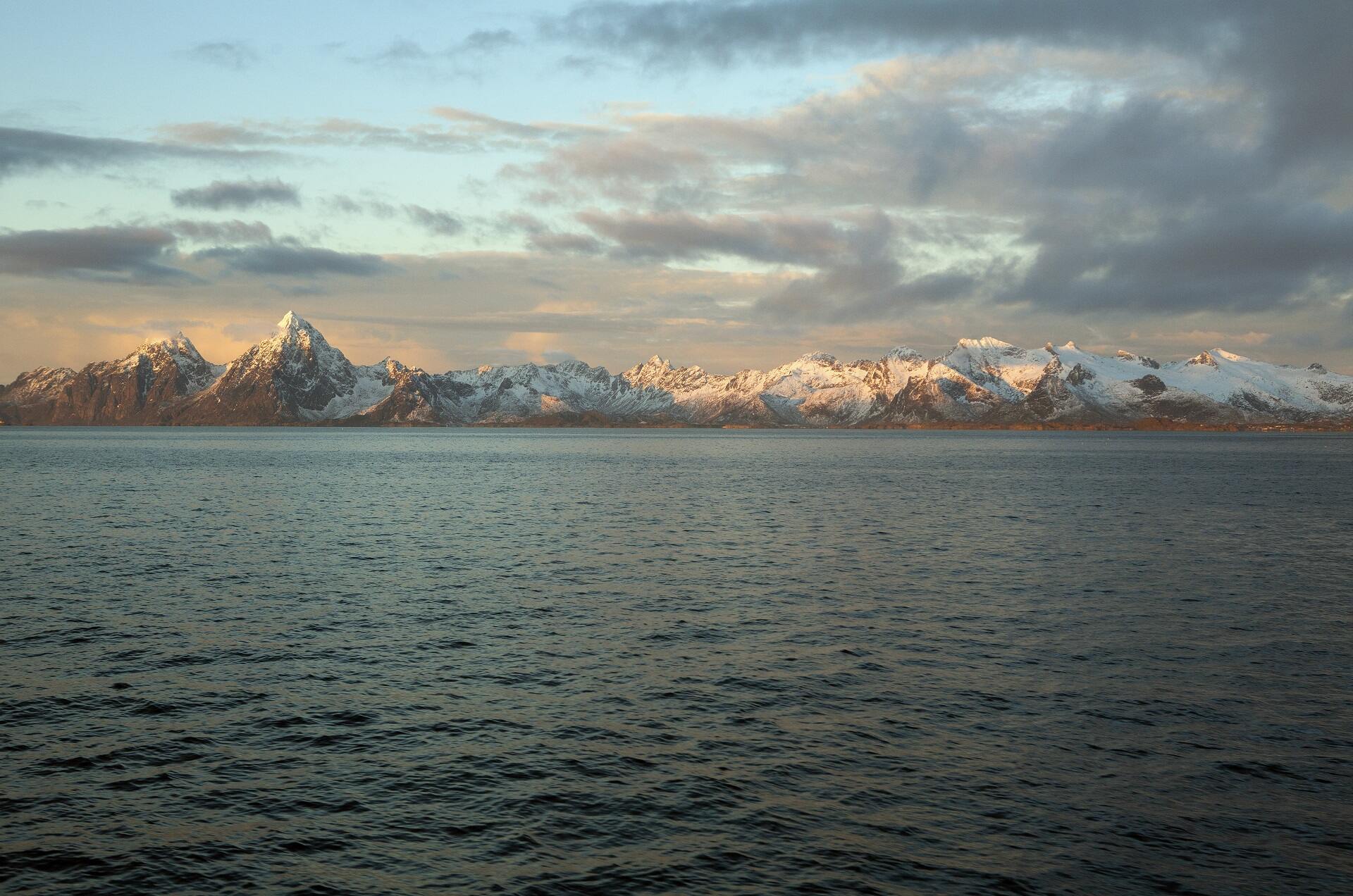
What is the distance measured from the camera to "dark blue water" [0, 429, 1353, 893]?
66.7 feet

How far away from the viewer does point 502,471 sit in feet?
589

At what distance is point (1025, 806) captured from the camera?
23.0 m

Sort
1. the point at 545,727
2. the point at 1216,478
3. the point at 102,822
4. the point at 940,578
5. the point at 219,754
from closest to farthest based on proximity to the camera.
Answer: the point at 102,822, the point at 219,754, the point at 545,727, the point at 940,578, the point at 1216,478

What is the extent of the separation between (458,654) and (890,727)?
56.6ft

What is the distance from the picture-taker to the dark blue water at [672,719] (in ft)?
66.7

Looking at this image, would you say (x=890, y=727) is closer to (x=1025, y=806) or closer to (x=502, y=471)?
(x=1025, y=806)

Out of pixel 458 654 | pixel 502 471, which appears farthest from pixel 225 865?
pixel 502 471

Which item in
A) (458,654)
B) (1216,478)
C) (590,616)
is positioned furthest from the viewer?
(1216,478)

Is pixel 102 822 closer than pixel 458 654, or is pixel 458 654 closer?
pixel 102 822

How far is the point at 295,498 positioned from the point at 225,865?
96833mm

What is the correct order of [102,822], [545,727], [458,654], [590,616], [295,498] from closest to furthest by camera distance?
[102,822] < [545,727] < [458,654] < [590,616] < [295,498]

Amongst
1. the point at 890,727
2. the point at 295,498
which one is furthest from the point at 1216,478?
the point at 890,727

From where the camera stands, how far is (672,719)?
96.6ft

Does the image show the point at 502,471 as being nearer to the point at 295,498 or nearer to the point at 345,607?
the point at 295,498
